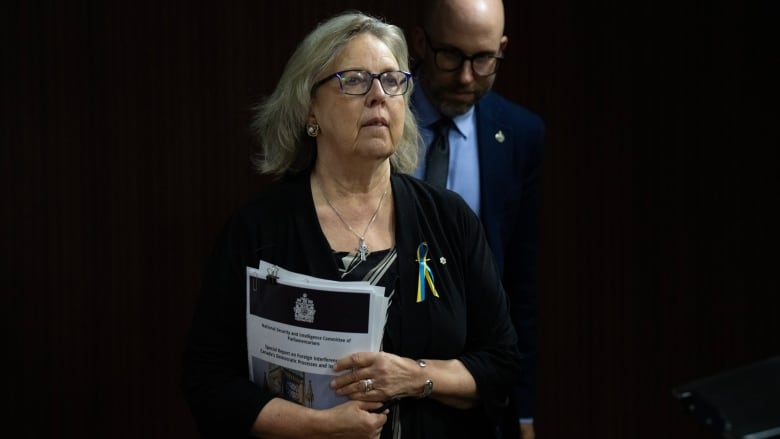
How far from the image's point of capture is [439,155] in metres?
2.62

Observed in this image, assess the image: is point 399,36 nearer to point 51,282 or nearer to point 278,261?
point 278,261

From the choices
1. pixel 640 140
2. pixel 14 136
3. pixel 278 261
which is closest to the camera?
pixel 278 261

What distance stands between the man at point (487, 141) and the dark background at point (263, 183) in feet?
3.11

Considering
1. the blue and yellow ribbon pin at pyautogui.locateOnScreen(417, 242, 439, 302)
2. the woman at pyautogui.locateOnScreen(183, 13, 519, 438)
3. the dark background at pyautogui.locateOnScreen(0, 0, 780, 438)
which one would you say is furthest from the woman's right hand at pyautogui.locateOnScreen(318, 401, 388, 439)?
the dark background at pyautogui.locateOnScreen(0, 0, 780, 438)

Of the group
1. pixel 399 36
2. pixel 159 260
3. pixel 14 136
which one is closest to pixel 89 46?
pixel 14 136

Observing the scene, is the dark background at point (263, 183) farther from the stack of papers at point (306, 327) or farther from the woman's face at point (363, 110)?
the stack of papers at point (306, 327)

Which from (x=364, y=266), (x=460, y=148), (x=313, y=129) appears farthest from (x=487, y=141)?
(x=364, y=266)

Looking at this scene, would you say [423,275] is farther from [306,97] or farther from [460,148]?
[460,148]

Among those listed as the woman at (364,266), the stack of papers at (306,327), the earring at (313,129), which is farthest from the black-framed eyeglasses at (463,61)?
the stack of papers at (306,327)

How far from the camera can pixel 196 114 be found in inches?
135

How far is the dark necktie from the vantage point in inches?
102

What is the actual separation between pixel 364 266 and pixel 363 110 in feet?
1.09

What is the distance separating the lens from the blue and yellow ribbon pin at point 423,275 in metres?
2.08

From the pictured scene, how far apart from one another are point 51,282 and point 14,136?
1.67ft
